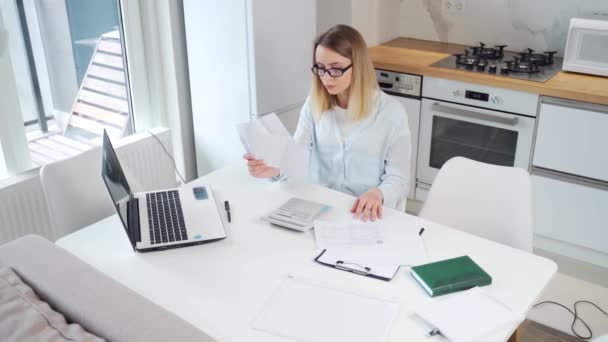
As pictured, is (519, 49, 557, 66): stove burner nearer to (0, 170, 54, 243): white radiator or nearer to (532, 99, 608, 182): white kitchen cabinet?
(532, 99, 608, 182): white kitchen cabinet

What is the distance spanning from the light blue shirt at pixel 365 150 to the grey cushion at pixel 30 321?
3.90 ft

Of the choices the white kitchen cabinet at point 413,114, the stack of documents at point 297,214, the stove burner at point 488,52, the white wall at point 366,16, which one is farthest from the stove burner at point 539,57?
the stack of documents at point 297,214

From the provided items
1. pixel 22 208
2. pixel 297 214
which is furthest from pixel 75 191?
pixel 297 214

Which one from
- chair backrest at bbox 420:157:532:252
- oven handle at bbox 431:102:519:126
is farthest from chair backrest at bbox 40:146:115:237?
oven handle at bbox 431:102:519:126

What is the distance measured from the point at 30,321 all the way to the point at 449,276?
999 mm

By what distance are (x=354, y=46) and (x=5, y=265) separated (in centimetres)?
130

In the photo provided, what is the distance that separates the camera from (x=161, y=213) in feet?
6.23

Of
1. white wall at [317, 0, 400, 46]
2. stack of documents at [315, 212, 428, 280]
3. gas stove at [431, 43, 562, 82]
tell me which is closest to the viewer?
stack of documents at [315, 212, 428, 280]

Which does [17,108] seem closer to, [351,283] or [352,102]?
[352,102]

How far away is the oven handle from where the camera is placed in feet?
9.64

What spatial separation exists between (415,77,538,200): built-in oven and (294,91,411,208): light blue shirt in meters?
0.97

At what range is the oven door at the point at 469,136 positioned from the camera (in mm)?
2959

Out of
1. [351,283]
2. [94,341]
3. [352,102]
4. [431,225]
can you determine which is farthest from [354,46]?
[94,341]

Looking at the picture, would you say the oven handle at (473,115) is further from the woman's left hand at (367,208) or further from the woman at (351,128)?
the woman's left hand at (367,208)
